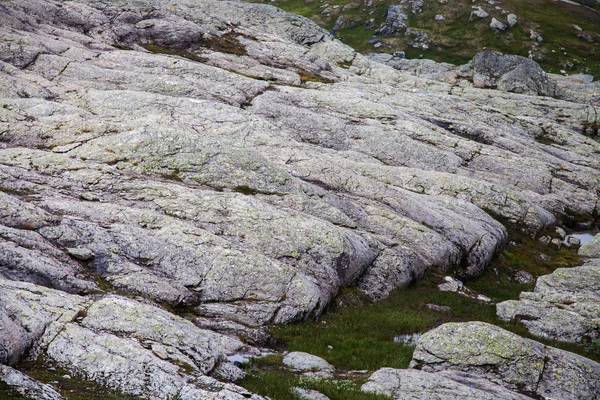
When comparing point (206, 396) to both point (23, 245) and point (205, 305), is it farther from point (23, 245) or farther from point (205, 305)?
point (23, 245)

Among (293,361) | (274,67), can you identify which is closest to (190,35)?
(274,67)

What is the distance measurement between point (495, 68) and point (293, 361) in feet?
379

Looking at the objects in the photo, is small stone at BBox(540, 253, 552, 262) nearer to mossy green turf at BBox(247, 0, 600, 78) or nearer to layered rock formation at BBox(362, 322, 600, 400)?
layered rock formation at BBox(362, 322, 600, 400)

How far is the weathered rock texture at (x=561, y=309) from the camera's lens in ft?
89.6

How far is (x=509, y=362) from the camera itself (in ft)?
65.1

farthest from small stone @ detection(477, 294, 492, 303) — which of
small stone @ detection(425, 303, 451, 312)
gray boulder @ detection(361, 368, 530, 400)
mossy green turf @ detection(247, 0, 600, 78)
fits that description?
mossy green turf @ detection(247, 0, 600, 78)

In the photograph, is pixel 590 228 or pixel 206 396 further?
pixel 590 228

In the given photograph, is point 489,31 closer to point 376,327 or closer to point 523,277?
point 523,277

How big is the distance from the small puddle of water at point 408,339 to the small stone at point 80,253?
1637cm

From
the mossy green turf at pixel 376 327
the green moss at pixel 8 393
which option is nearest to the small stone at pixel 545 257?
the mossy green turf at pixel 376 327

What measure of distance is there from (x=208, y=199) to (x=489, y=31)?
173 metres

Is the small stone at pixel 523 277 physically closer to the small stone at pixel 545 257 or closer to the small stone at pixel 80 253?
the small stone at pixel 545 257

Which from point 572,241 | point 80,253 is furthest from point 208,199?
point 572,241

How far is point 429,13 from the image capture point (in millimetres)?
183625
